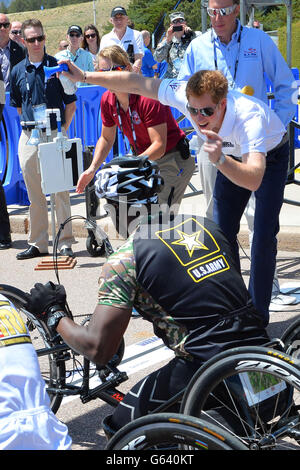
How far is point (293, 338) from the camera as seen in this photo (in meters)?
3.69

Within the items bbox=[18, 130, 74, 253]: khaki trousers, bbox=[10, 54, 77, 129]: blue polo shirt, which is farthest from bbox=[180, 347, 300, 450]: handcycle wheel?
bbox=[10, 54, 77, 129]: blue polo shirt

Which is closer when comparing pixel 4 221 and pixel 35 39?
pixel 35 39

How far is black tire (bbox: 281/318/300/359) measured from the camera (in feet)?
12.0

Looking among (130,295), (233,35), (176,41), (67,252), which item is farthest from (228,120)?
(176,41)

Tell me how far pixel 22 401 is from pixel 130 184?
4.00ft

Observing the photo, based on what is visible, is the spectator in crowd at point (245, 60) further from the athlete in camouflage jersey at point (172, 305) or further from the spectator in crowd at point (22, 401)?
the spectator in crowd at point (22, 401)

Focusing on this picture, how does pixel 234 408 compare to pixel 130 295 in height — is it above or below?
below

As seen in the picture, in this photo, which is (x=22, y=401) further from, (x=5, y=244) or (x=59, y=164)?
(x=5, y=244)

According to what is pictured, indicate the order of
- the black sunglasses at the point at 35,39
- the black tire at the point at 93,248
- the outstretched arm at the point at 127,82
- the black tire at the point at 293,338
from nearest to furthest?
the black tire at the point at 293,338 → the outstretched arm at the point at 127,82 → the black tire at the point at 93,248 → the black sunglasses at the point at 35,39

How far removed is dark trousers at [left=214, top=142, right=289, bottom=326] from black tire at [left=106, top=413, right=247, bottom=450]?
2453mm

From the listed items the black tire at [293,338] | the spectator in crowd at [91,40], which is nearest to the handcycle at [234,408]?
the black tire at [293,338]

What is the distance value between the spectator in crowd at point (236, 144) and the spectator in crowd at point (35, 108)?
297cm

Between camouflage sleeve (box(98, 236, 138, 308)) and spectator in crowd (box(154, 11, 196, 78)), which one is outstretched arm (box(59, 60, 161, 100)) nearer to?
camouflage sleeve (box(98, 236, 138, 308))

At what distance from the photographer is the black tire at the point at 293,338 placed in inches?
144
